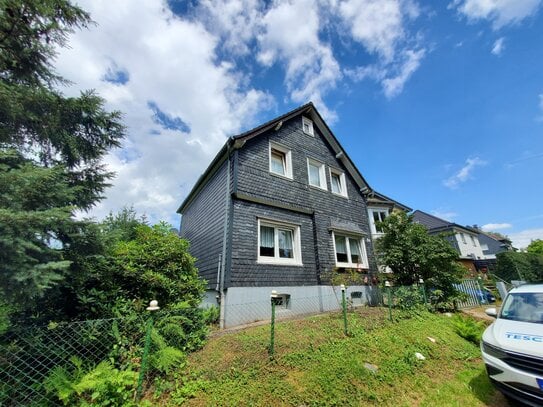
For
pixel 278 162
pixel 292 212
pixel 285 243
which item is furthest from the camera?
pixel 278 162

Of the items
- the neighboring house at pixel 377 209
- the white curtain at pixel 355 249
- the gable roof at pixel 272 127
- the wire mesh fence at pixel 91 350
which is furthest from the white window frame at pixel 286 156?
the neighboring house at pixel 377 209

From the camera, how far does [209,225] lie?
32.8 ft

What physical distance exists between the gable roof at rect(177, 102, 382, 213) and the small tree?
11.5 ft

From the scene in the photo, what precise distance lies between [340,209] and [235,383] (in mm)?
9670

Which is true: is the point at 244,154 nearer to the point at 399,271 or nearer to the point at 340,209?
the point at 340,209

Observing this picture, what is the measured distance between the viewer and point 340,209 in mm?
11930

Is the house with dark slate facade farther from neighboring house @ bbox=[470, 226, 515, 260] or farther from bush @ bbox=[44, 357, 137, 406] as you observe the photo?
neighboring house @ bbox=[470, 226, 515, 260]

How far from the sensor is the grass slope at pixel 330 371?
3.50 m

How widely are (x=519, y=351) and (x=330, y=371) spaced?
2.89 m

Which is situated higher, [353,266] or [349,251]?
[349,251]

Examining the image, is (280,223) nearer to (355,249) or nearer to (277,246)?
(277,246)

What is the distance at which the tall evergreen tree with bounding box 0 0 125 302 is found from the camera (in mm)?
2891

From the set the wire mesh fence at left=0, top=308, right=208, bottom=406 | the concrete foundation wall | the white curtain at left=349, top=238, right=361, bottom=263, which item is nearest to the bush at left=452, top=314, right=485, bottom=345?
the concrete foundation wall

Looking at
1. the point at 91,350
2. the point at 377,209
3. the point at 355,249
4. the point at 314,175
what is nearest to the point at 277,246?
the point at 314,175
